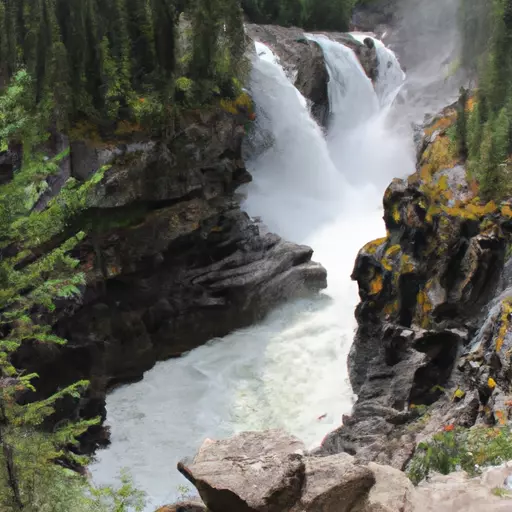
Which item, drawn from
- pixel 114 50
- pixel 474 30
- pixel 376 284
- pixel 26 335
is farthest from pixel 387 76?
pixel 26 335

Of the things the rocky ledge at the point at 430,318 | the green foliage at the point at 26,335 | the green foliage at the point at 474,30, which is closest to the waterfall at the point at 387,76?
the green foliage at the point at 474,30

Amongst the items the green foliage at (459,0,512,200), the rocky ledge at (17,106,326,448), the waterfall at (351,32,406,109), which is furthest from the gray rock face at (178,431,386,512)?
the waterfall at (351,32,406,109)

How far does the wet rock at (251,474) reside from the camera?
14.1ft

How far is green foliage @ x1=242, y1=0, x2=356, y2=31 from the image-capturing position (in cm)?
3262

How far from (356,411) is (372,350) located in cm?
209

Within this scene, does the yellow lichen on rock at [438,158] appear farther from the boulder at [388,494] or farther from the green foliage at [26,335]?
the green foliage at [26,335]

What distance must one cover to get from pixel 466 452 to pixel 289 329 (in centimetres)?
1014

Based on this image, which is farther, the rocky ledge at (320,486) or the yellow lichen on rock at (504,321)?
the yellow lichen on rock at (504,321)

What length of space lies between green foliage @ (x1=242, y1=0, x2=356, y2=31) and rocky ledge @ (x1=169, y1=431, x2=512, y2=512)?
32082mm

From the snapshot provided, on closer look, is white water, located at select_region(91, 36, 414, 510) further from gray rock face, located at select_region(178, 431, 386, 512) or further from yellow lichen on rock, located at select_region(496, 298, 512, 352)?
gray rock face, located at select_region(178, 431, 386, 512)

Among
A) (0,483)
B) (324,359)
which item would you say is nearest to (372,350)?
(324,359)

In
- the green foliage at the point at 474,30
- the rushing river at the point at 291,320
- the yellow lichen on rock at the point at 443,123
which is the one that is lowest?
the rushing river at the point at 291,320

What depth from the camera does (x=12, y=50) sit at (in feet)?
48.5

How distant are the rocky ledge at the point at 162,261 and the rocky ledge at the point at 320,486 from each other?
356 inches
